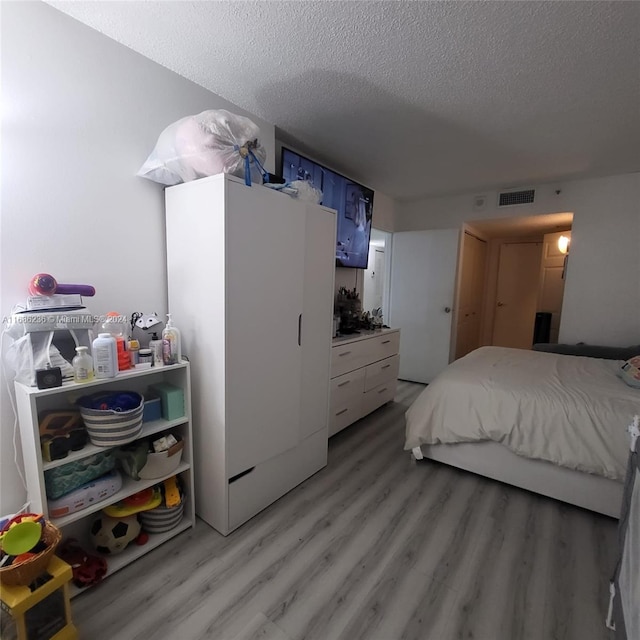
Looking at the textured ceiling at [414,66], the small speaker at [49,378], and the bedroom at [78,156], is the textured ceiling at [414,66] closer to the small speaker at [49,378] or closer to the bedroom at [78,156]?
the bedroom at [78,156]

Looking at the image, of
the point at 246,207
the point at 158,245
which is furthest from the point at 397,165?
the point at 158,245

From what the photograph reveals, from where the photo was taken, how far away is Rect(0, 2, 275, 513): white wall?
1344mm

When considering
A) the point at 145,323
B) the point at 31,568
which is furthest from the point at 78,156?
the point at 31,568

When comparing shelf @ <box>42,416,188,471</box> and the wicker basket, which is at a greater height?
shelf @ <box>42,416,188,471</box>

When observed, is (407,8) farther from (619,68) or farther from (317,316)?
(317,316)

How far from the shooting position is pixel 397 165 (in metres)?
3.16

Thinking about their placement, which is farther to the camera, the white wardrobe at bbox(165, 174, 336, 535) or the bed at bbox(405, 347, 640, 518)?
the bed at bbox(405, 347, 640, 518)

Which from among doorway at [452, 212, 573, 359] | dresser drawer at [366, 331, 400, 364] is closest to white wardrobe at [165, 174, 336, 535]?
dresser drawer at [366, 331, 400, 364]

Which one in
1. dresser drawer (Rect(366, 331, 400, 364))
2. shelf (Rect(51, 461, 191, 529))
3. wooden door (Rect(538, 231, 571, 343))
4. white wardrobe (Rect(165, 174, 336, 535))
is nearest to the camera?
shelf (Rect(51, 461, 191, 529))

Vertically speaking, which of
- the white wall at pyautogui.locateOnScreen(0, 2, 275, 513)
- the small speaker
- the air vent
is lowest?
the small speaker

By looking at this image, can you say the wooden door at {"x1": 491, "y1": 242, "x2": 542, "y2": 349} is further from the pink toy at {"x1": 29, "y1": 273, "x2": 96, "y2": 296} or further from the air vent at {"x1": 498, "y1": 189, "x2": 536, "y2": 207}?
the pink toy at {"x1": 29, "y1": 273, "x2": 96, "y2": 296}

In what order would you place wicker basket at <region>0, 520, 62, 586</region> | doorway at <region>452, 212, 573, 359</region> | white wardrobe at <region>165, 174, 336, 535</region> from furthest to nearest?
doorway at <region>452, 212, 573, 359</region>
white wardrobe at <region>165, 174, 336, 535</region>
wicker basket at <region>0, 520, 62, 586</region>

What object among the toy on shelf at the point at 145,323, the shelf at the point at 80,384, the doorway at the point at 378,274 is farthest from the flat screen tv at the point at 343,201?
the shelf at the point at 80,384

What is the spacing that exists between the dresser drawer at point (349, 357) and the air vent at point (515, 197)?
243cm
